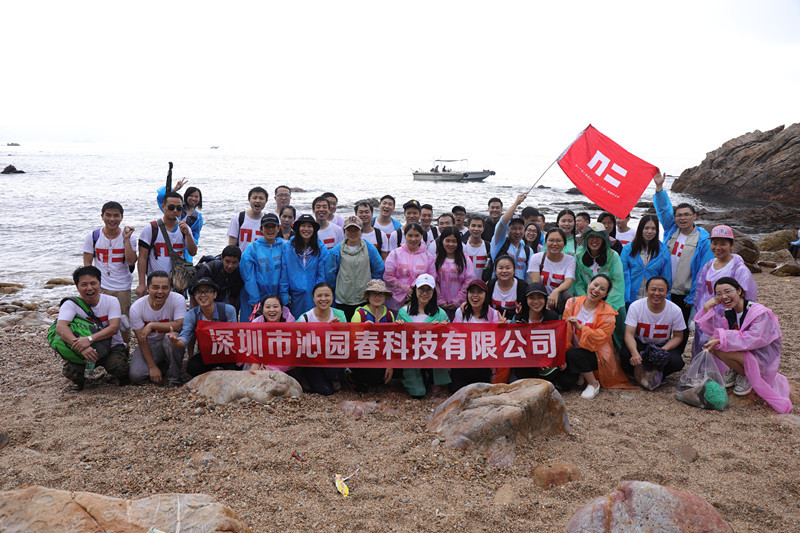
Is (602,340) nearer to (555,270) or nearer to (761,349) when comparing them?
(555,270)

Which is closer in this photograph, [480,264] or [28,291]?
[480,264]

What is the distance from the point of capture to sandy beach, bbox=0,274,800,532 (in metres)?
3.93

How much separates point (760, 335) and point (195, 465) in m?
5.88

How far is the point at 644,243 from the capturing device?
7.27 metres

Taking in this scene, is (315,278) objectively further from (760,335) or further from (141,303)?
(760,335)

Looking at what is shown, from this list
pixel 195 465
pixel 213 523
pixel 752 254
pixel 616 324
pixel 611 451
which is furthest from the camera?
pixel 752 254

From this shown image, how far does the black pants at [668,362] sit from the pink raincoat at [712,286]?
40 centimetres

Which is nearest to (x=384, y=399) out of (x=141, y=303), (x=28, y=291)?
(x=141, y=303)

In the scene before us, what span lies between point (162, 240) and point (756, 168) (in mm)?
40614

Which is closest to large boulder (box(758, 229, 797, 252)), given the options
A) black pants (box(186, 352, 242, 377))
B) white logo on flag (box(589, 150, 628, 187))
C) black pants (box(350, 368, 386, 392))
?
white logo on flag (box(589, 150, 628, 187))

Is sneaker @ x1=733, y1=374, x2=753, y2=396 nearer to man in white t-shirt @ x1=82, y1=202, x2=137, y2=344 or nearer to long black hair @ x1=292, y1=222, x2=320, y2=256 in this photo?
long black hair @ x1=292, y1=222, x2=320, y2=256

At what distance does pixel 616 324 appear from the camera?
656 cm

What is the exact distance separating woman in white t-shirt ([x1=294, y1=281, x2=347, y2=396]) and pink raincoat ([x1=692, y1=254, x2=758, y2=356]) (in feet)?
14.5

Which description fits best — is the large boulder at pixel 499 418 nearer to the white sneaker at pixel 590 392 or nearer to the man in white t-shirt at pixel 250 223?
the white sneaker at pixel 590 392
